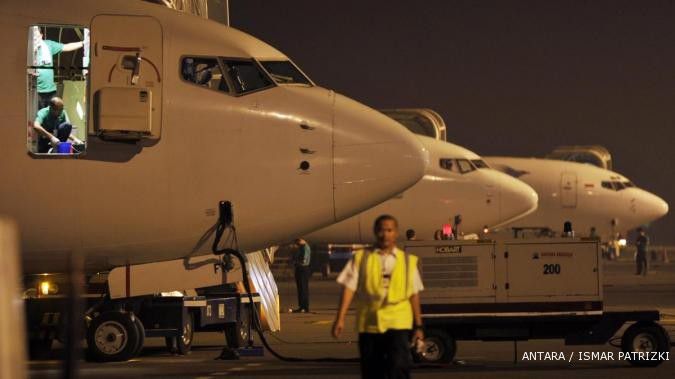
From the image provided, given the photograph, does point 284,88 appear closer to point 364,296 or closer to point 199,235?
point 199,235

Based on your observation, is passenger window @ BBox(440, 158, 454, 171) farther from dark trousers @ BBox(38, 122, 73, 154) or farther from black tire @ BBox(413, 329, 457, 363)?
dark trousers @ BBox(38, 122, 73, 154)

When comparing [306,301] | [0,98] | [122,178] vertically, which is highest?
[0,98]

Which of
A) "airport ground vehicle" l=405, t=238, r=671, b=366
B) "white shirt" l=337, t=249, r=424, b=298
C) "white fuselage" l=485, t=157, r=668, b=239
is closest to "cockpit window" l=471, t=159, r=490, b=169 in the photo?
"white fuselage" l=485, t=157, r=668, b=239

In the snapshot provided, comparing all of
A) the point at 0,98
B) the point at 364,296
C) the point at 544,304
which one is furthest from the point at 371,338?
the point at 0,98

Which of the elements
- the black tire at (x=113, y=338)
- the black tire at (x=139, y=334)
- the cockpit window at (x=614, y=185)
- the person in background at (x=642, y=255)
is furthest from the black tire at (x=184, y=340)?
the cockpit window at (x=614, y=185)

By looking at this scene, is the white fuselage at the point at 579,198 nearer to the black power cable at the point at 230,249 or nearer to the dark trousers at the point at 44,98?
the black power cable at the point at 230,249

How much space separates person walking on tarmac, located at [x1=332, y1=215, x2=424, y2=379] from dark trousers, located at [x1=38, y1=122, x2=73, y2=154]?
22.3ft

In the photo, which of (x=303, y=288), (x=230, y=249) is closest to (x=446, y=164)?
(x=303, y=288)

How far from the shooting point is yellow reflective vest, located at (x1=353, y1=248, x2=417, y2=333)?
10172 millimetres

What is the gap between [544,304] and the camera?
51.7ft

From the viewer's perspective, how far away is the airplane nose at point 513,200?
128 ft

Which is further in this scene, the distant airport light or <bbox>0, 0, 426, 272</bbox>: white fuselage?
the distant airport light

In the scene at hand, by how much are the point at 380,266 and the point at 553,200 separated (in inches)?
1747

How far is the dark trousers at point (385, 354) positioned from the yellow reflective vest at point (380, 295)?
6 centimetres
